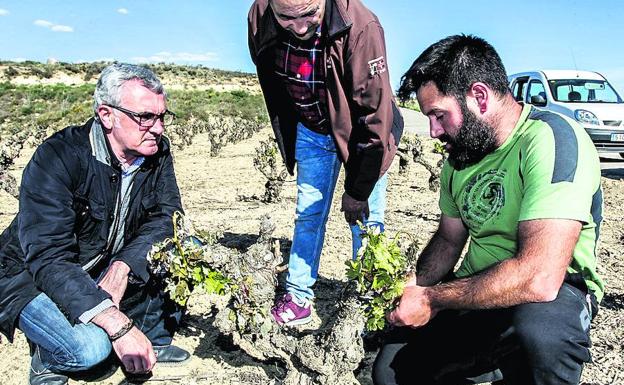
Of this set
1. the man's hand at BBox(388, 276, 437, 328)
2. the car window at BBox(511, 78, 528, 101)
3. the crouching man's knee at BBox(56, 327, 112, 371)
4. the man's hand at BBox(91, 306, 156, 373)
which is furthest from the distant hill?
the man's hand at BBox(388, 276, 437, 328)

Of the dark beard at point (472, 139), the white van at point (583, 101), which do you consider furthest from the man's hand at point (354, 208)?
the white van at point (583, 101)

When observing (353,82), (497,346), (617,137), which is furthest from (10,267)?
(617,137)

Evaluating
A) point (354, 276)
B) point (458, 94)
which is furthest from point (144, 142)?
point (458, 94)

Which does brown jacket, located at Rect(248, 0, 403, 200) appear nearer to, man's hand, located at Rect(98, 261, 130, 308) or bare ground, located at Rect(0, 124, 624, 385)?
bare ground, located at Rect(0, 124, 624, 385)

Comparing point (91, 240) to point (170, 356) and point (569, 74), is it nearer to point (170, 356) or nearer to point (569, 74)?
point (170, 356)

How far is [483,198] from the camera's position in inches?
96.1

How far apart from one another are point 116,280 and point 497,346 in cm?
196

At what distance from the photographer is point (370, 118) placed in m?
2.98

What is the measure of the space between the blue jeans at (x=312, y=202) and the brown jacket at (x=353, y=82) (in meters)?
0.20

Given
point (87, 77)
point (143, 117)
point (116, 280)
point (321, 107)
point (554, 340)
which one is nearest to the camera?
point (554, 340)

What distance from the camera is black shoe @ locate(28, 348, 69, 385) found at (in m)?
2.83

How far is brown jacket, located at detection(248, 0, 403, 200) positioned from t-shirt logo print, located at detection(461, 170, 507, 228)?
68cm

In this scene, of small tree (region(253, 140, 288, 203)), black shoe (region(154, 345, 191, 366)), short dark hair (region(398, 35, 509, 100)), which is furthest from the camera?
small tree (region(253, 140, 288, 203))

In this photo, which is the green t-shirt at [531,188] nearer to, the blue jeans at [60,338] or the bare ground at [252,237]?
the bare ground at [252,237]
